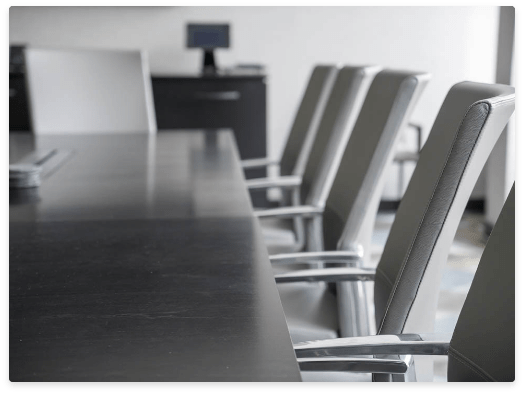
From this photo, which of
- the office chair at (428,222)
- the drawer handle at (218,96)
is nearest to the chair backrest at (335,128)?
the office chair at (428,222)

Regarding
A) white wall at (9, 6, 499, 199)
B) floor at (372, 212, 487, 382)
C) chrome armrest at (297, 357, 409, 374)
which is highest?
white wall at (9, 6, 499, 199)

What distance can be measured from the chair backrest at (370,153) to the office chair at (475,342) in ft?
2.11

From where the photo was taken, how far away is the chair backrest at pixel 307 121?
104 inches

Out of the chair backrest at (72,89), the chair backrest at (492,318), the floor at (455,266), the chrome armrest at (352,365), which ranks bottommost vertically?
the floor at (455,266)

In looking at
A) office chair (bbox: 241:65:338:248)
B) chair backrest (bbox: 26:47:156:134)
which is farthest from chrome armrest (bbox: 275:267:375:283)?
chair backrest (bbox: 26:47:156:134)

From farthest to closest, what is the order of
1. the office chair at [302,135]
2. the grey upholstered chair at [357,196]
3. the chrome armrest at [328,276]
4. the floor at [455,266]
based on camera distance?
the floor at [455,266], the office chair at [302,135], the grey upholstered chair at [357,196], the chrome armrest at [328,276]

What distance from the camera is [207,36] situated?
459 cm

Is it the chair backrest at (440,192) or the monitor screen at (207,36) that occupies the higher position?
the monitor screen at (207,36)

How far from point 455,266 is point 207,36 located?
2105 millimetres

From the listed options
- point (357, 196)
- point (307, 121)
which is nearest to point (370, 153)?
point (357, 196)

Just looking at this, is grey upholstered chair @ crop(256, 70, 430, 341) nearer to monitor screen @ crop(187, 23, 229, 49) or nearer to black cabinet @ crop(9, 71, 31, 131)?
monitor screen @ crop(187, 23, 229, 49)

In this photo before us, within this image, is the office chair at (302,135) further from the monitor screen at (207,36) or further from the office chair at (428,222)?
the monitor screen at (207,36)

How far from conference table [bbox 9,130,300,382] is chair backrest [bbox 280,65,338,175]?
26.4 inches

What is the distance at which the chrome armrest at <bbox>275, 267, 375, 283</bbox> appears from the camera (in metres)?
1.35
